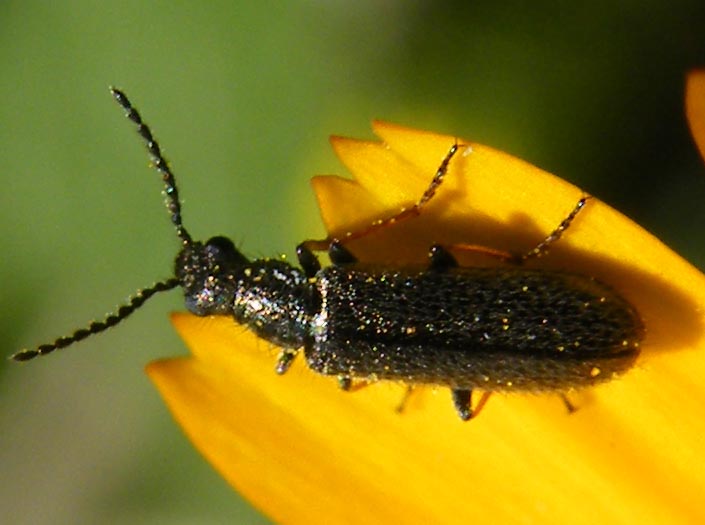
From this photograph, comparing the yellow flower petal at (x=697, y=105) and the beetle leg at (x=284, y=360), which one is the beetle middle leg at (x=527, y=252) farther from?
the beetle leg at (x=284, y=360)

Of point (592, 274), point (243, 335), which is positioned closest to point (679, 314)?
point (592, 274)

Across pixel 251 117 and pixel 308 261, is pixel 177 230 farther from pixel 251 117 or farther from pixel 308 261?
pixel 251 117

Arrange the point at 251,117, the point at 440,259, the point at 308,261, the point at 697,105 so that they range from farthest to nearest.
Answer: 1. the point at 251,117
2. the point at 308,261
3. the point at 440,259
4. the point at 697,105

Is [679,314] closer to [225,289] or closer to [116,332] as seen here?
[225,289]

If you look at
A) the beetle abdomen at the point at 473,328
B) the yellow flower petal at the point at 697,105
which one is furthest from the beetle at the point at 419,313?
the yellow flower petal at the point at 697,105

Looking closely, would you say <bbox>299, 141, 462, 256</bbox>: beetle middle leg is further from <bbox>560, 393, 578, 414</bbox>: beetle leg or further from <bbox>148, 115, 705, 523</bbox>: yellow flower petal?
<bbox>560, 393, 578, 414</bbox>: beetle leg

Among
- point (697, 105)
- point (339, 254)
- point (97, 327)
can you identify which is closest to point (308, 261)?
point (339, 254)

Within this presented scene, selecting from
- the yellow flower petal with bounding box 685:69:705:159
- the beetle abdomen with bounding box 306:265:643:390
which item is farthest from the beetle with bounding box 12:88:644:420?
the yellow flower petal with bounding box 685:69:705:159
